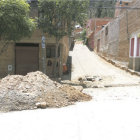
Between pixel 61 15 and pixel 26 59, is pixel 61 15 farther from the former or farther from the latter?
pixel 26 59

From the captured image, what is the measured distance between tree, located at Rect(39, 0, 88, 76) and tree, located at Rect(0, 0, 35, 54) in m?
1.84

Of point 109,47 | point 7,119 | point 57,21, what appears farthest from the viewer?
point 109,47

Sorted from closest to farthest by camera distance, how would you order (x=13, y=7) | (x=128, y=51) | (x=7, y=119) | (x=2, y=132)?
(x=2, y=132), (x=7, y=119), (x=13, y=7), (x=128, y=51)

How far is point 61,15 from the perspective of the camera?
42.3 ft

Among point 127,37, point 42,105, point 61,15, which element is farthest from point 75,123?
point 127,37

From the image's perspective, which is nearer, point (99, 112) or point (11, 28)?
point (99, 112)

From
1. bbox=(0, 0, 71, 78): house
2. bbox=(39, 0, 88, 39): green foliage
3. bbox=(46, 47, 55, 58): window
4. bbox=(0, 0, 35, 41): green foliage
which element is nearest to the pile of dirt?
bbox=(0, 0, 35, 41): green foliage

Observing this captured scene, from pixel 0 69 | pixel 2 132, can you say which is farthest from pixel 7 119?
pixel 0 69

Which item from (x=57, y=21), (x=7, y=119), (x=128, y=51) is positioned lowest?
(x=7, y=119)

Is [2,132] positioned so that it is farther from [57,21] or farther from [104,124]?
[57,21]

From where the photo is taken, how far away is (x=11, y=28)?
424 inches

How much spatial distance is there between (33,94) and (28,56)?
8353 millimetres

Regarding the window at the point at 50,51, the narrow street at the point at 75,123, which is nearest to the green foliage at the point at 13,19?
the window at the point at 50,51

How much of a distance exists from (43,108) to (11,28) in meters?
5.61
